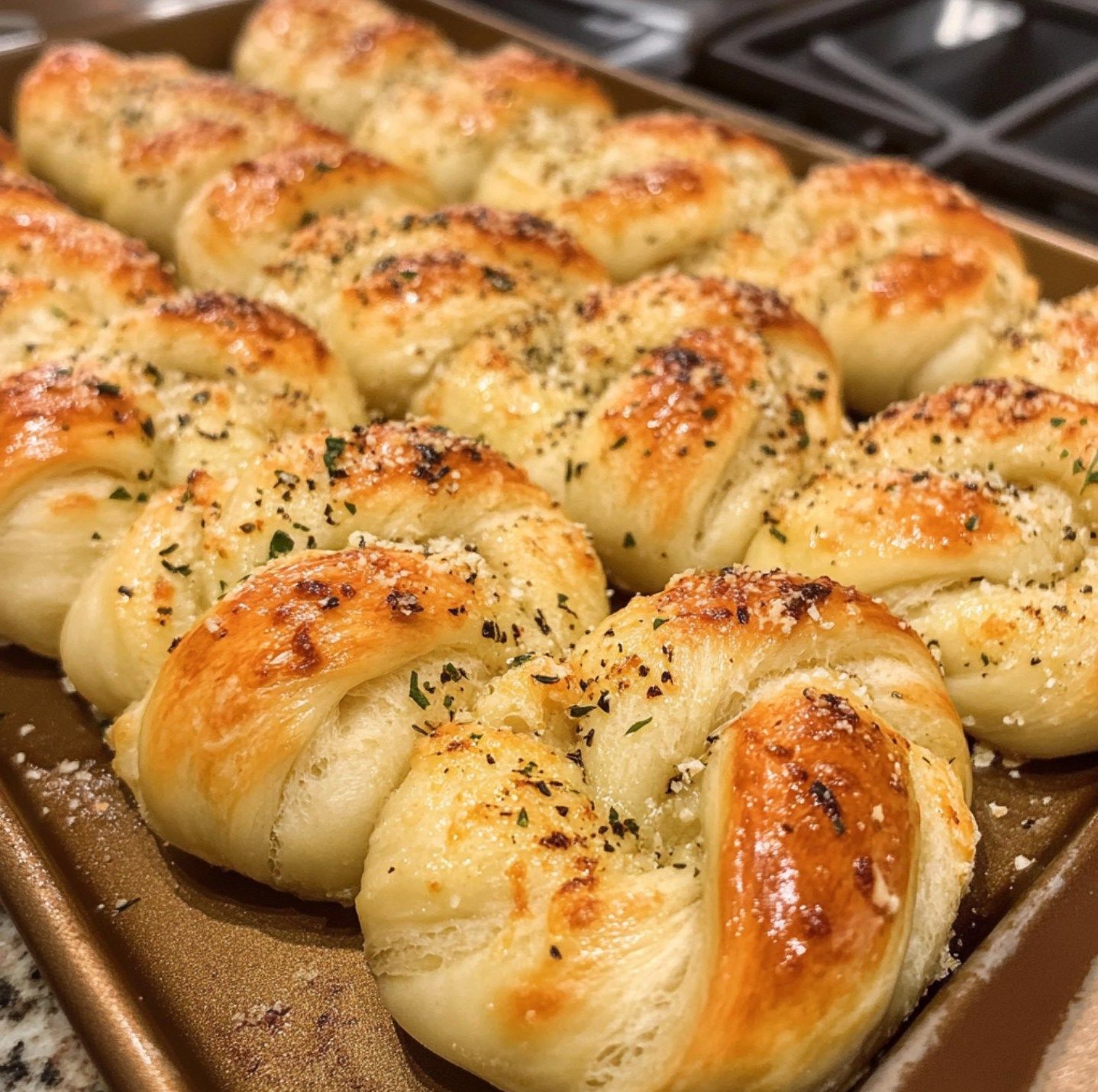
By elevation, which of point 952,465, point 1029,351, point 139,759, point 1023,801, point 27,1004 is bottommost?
point 27,1004

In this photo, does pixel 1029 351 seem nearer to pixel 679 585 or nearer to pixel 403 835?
pixel 679 585

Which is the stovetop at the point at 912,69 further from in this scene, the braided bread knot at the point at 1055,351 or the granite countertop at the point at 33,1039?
the granite countertop at the point at 33,1039

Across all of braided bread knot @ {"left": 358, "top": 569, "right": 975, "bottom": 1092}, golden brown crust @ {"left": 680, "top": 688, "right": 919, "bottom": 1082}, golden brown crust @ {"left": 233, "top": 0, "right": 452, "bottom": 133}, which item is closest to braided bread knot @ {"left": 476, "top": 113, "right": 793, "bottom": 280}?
golden brown crust @ {"left": 233, "top": 0, "right": 452, "bottom": 133}

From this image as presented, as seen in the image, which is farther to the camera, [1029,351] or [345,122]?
[345,122]

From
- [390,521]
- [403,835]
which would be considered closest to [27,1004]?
[403,835]

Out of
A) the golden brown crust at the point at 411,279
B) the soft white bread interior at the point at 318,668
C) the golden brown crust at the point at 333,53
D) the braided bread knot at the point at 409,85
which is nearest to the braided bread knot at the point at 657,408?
the golden brown crust at the point at 411,279

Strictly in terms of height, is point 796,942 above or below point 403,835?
above
